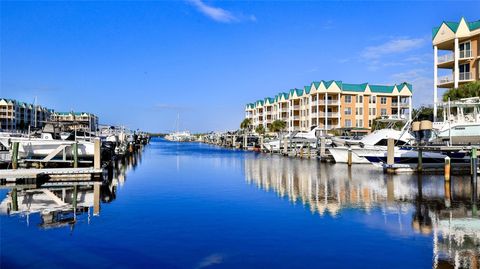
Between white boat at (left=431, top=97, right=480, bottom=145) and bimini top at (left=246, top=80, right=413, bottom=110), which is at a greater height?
bimini top at (left=246, top=80, right=413, bottom=110)

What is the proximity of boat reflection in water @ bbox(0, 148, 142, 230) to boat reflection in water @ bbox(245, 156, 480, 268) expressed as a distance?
1009cm

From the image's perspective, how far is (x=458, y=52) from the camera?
51.5 meters

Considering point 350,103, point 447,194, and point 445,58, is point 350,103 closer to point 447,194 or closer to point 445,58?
point 445,58

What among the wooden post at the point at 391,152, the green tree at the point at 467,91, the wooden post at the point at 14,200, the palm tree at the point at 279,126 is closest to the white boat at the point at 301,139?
the palm tree at the point at 279,126

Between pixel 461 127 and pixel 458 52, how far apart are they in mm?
21330

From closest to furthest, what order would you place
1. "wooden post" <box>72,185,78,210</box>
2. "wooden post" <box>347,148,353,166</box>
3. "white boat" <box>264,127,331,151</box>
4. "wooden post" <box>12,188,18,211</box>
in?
"wooden post" <box>12,188,18,211</box> → "wooden post" <box>72,185,78,210</box> → "wooden post" <box>347,148,353,166</box> → "white boat" <box>264,127,331,151</box>

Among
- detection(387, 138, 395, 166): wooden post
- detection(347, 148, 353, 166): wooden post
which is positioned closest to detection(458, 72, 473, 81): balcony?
detection(347, 148, 353, 166): wooden post

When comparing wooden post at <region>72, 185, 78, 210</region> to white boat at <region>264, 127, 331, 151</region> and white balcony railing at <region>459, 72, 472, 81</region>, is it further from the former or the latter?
white boat at <region>264, 127, 331, 151</region>

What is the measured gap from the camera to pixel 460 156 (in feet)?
127

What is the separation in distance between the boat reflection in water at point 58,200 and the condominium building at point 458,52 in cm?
3866

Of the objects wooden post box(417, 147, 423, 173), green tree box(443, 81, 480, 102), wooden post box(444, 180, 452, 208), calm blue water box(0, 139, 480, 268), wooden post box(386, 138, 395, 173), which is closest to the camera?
calm blue water box(0, 139, 480, 268)

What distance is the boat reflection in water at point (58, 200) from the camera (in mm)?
18047

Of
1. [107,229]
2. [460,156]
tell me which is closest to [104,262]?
[107,229]

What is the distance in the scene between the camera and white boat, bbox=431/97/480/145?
33375mm
